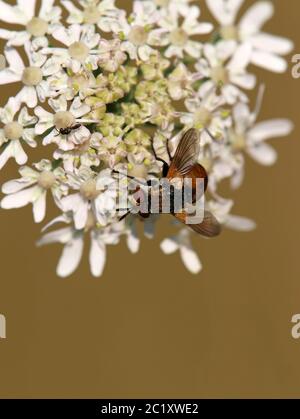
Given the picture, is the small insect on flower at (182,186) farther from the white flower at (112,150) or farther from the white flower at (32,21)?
the white flower at (32,21)

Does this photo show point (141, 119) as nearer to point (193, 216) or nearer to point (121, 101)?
point (121, 101)

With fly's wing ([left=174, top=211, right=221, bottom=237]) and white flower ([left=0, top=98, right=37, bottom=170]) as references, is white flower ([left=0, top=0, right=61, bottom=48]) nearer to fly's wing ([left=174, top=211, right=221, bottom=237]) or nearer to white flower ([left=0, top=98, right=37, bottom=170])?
white flower ([left=0, top=98, right=37, bottom=170])

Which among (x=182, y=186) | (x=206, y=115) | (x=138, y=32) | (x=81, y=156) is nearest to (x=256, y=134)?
(x=206, y=115)

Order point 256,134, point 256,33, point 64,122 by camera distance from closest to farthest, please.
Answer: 1. point 64,122
2. point 256,33
3. point 256,134

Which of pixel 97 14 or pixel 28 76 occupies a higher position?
pixel 97 14

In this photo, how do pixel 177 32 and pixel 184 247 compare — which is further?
pixel 184 247

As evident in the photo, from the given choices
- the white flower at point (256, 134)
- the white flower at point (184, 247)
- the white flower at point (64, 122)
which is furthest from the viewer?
the white flower at point (184, 247)

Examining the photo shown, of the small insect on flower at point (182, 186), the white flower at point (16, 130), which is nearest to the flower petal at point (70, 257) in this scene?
the small insect on flower at point (182, 186)

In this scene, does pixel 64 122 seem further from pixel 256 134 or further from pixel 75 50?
pixel 256 134

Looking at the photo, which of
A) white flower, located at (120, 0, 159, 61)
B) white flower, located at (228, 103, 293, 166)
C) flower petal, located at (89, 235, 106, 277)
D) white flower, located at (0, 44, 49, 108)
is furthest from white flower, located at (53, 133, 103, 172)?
white flower, located at (228, 103, 293, 166)
